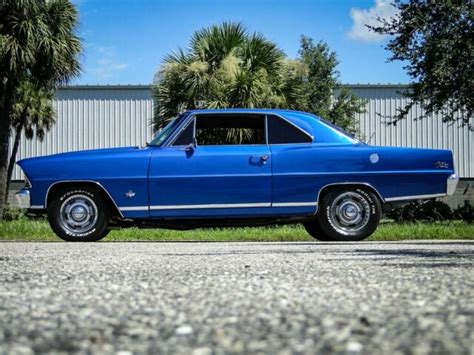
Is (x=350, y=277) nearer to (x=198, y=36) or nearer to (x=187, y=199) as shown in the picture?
(x=187, y=199)

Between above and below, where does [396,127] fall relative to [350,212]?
above

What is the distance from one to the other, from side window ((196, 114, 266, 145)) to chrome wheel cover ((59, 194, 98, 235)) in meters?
1.48

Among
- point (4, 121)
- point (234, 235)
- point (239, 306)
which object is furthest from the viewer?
point (4, 121)

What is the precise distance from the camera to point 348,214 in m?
9.36

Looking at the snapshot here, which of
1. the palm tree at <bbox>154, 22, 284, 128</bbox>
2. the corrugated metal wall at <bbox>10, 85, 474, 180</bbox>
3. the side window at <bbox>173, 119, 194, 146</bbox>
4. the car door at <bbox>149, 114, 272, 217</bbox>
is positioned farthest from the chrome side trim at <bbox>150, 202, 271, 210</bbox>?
the corrugated metal wall at <bbox>10, 85, 474, 180</bbox>

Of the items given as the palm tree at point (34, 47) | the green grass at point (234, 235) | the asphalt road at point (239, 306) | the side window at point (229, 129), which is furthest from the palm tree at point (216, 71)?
the asphalt road at point (239, 306)

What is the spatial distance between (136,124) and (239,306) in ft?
99.1

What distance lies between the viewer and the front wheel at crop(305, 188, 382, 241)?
30.7ft

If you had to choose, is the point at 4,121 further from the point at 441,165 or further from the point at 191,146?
the point at 441,165

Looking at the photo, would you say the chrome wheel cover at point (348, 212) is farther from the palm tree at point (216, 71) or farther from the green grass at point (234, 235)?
the palm tree at point (216, 71)

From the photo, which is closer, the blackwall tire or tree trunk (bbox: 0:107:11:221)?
the blackwall tire

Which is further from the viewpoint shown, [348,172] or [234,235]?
[234,235]

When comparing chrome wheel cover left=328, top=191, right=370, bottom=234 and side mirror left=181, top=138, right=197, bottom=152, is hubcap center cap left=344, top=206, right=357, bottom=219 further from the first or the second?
side mirror left=181, top=138, right=197, bottom=152

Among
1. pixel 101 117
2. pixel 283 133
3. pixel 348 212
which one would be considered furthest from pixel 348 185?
pixel 101 117
